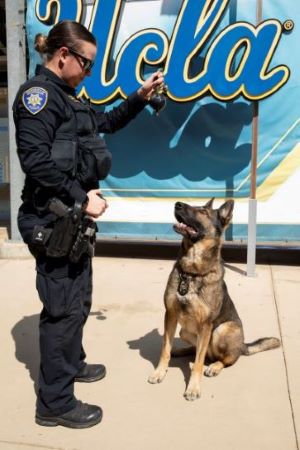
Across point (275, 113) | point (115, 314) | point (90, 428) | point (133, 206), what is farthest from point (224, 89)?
point (90, 428)

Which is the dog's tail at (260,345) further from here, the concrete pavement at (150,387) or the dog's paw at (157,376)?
the dog's paw at (157,376)

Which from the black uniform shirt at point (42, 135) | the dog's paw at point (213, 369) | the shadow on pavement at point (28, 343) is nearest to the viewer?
the black uniform shirt at point (42, 135)

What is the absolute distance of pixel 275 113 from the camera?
5730mm

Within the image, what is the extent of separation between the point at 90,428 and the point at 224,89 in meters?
4.25

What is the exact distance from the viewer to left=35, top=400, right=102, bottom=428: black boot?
8.33 ft

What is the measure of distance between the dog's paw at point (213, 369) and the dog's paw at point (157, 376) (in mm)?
294

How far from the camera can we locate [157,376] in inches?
121

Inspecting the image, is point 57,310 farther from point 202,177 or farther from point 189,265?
point 202,177

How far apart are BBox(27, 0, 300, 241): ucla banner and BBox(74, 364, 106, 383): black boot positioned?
3.17 m

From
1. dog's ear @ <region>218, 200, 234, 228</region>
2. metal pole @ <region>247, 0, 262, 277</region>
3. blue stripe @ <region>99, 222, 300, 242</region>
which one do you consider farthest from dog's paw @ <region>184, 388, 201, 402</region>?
blue stripe @ <region>99, 222, 300, 242</region>

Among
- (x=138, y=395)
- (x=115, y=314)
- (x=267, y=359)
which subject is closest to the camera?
(x=138, y=395)

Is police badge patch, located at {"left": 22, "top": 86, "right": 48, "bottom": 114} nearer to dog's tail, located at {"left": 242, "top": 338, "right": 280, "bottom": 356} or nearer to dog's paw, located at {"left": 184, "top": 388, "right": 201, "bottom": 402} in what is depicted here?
dog's paw, located at {"left": 184, "top": 388, "right": 201, "bottom": 402}

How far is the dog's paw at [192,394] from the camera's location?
9.34ft

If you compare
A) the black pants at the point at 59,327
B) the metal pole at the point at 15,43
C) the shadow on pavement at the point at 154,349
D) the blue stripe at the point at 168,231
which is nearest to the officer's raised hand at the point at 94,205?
the black pants at the point at 59,327
